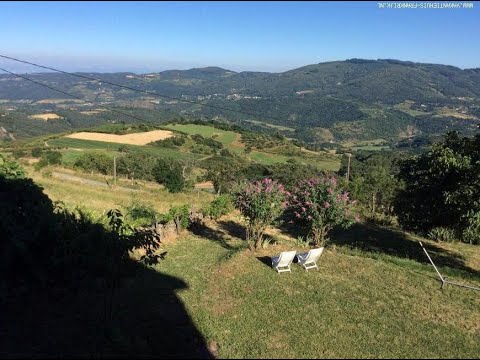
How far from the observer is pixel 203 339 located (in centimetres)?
714

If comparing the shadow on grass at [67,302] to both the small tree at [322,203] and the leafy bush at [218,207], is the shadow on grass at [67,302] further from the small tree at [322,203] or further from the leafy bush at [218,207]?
the leafy bush at [218,207]

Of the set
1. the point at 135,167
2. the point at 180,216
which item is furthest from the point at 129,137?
the point at 180,216

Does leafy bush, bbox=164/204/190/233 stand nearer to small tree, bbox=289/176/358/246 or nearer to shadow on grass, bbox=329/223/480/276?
small tree, bbox=289/176/358/246

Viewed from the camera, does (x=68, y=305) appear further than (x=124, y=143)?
No

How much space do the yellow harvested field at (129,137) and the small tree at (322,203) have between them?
6402 centimetres

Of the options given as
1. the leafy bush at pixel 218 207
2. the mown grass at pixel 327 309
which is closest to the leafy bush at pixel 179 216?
the leafy bush at pixel 218 207

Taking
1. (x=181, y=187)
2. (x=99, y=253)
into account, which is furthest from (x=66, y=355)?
(x=181, y=187)

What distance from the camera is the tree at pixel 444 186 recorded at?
1111cm


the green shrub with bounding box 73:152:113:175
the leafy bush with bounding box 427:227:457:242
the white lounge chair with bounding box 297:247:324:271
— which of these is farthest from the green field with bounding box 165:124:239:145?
the white lounge chair with bounding box 297:247:324:271

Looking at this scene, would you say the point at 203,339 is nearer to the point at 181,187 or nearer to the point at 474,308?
the point at 474,308

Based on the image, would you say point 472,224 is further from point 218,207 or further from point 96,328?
point 218,207

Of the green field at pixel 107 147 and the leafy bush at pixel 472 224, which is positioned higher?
the leafy bush at pixel 472 224

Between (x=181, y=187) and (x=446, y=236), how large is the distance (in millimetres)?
20921

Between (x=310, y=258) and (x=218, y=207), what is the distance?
297 inches
